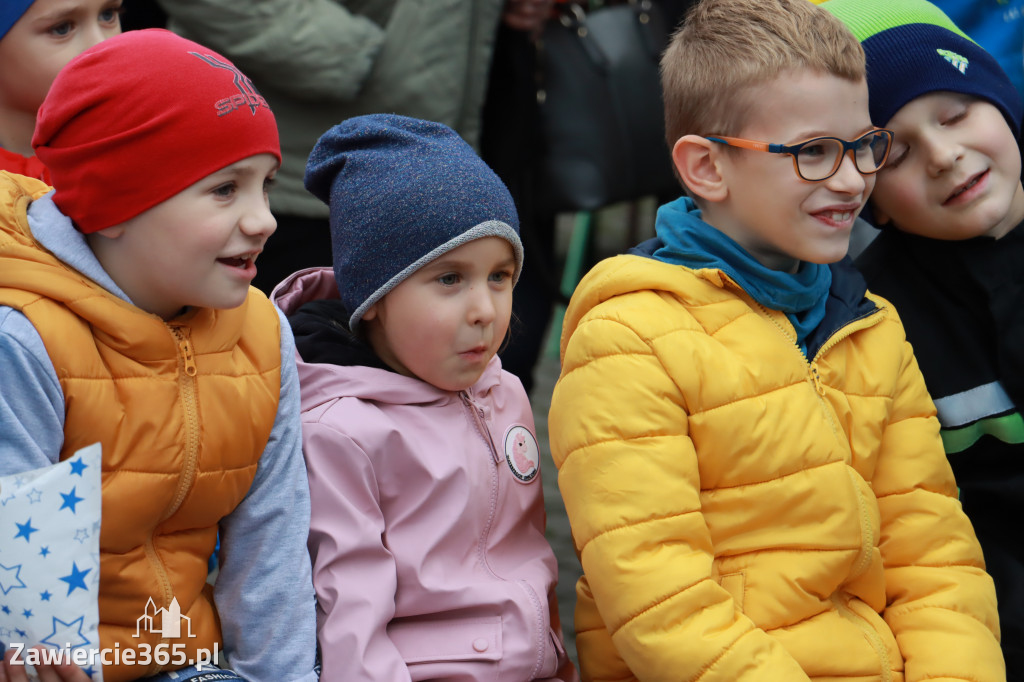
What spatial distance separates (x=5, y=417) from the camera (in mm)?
1618

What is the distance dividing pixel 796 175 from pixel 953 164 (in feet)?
1.53

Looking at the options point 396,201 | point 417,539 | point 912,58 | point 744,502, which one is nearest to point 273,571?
point 417,539

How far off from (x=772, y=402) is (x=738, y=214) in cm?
37

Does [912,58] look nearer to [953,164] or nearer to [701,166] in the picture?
[953,164]

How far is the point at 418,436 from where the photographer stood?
2039mm

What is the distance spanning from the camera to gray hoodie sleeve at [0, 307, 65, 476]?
5.32 feet

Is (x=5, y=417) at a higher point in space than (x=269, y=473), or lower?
higher

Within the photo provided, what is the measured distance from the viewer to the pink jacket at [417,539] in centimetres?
192

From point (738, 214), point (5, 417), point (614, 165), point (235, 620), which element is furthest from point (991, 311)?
point (5, 417)

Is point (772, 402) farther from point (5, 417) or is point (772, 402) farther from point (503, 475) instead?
point (5, 417)

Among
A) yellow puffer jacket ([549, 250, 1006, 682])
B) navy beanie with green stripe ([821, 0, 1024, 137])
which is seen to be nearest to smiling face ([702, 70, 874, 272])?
yellow puffer jacket ([549, 250, 1006, 682])

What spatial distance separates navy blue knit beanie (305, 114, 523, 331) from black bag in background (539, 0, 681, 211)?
121 centimetres

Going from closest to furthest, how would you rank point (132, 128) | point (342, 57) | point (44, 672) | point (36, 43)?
point (44, 672), point (132, 128), point (36, 43), point (342, 57)

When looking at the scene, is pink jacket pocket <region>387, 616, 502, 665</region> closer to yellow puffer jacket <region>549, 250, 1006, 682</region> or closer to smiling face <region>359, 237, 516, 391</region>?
yellow puffer jacket <region>549, 250, 1006, 682</region>
